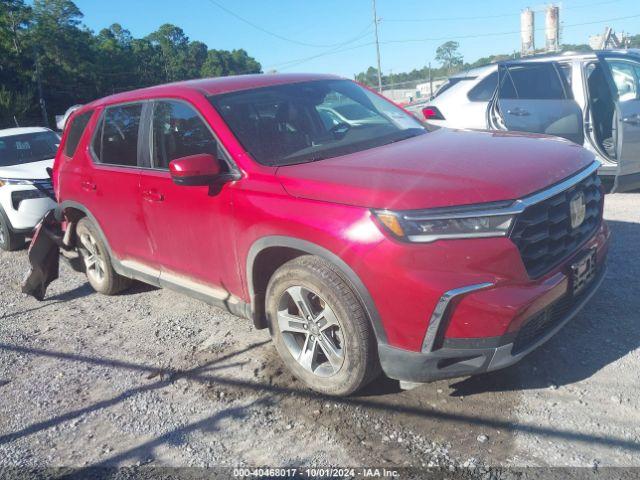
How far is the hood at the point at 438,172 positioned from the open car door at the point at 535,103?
3437mm

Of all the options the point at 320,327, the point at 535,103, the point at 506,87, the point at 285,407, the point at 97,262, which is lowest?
the point at 285,407

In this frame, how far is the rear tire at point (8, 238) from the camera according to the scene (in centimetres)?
761

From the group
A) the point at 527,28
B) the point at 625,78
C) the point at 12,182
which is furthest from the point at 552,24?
the point at 12,182

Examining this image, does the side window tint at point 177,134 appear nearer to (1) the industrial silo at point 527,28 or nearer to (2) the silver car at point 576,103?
(2) the silver car at point 576,103

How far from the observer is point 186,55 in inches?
2388

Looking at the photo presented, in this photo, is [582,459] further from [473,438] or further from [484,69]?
[484,69]

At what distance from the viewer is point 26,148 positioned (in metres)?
8.67

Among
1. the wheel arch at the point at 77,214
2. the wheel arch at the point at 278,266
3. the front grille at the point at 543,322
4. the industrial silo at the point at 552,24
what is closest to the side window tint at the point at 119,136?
the wheel arch at the point at 77,214

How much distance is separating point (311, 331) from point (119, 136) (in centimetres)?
255

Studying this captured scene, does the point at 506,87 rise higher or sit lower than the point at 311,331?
higher

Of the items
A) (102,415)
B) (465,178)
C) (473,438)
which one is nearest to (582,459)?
(473,438)

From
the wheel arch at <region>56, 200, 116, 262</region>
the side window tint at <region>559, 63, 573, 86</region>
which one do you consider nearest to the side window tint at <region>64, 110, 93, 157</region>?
the wheel arch at <region>56, 200, 116, 262</region>

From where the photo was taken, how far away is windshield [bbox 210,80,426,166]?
147 inches

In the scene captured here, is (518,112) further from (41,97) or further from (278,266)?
(41,97)
